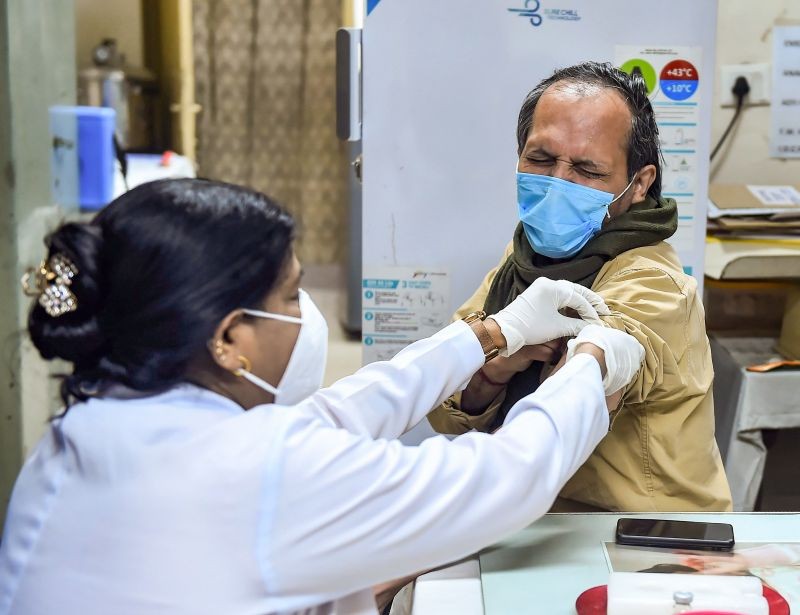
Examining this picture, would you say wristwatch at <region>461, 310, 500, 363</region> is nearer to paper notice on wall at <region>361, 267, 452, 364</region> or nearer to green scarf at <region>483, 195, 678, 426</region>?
green scarf at <region>483, 195, 678, 426</region>

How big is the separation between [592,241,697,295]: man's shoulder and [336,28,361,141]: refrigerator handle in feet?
2.70

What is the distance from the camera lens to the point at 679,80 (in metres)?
2.12

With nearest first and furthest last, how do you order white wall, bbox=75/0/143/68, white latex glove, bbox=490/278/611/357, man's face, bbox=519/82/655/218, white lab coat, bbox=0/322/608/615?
white lab coat, bbox=0/322/608/615
white latex glove, bbox=490/278/611/357
man's face, bbox=519/82/655/218
white wall, bbox=75/0/143/68

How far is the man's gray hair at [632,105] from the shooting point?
4.94 feet

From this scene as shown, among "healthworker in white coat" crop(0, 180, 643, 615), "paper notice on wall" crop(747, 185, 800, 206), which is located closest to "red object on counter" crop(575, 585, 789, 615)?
"healthworker in white coat" crop(0, 180, 643, 615)

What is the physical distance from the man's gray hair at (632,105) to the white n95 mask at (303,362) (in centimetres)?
62

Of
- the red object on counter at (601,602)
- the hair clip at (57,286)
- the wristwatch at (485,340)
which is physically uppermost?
the hair clip at (57,286)

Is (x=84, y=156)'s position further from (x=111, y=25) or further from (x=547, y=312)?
(x=547, y=312)

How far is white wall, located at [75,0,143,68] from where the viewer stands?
484cm

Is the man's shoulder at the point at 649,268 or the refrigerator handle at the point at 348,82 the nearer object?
the man's shoulder at the point at 649,268

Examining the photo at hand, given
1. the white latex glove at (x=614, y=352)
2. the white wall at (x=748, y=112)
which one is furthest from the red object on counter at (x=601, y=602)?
the white wall at (x=748, y=112)

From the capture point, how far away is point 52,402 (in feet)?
9.26

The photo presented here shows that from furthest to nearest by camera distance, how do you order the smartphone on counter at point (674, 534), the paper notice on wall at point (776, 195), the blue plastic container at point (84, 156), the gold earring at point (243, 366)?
the blue plastic container at point (84, 156), the paper notice on wall at point (776, 195), the smartphone on counter at point (674, 534), the gold earring at point (243, 366)

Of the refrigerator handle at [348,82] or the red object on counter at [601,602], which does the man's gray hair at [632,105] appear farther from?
the red object on counter at [601,602]
